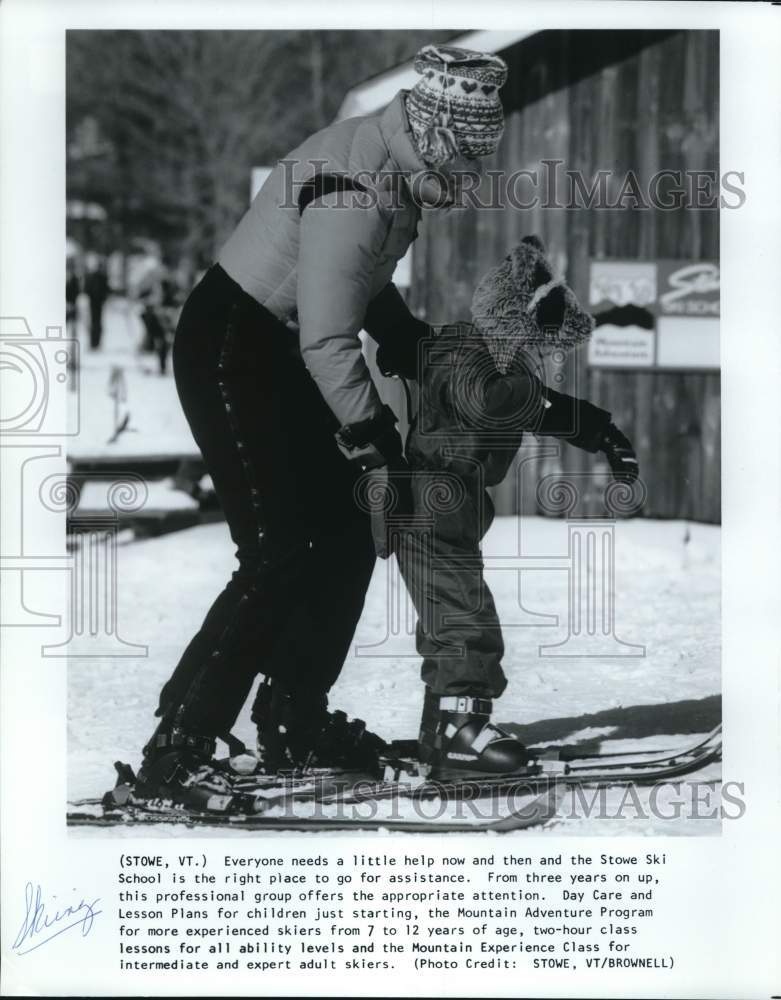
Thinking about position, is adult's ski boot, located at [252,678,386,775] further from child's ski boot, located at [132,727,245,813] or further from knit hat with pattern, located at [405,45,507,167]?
knit hat with pattern, located at [405,45,507,167]

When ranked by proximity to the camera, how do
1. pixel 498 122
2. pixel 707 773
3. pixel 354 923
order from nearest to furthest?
pixel 498 122 → pixel 354 923 → pixel 707 773

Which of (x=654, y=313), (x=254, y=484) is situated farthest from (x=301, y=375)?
(x=654, y=313)

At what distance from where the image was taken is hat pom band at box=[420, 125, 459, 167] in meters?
2.99

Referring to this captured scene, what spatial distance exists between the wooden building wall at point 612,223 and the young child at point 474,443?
2819 mm

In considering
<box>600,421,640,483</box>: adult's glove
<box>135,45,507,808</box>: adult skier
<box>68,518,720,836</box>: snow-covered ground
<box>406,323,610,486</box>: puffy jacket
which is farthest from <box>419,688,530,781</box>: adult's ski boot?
<box>600,421,640,483</box>: adult's glove

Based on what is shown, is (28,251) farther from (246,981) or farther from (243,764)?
(246,981)

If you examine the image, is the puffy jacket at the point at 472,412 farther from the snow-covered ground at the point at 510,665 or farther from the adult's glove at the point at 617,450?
the snow-covered ground at the point at 510,665

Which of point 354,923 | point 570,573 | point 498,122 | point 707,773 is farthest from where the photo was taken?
point 570,573

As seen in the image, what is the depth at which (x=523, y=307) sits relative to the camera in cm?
328

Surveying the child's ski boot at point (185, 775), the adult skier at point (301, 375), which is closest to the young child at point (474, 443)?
the adult skier at point (301, 375)

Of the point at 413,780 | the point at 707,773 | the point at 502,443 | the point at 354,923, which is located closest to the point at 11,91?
the point at 502,443

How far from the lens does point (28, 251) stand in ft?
11.4

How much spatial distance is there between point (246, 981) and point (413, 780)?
2.06ft
